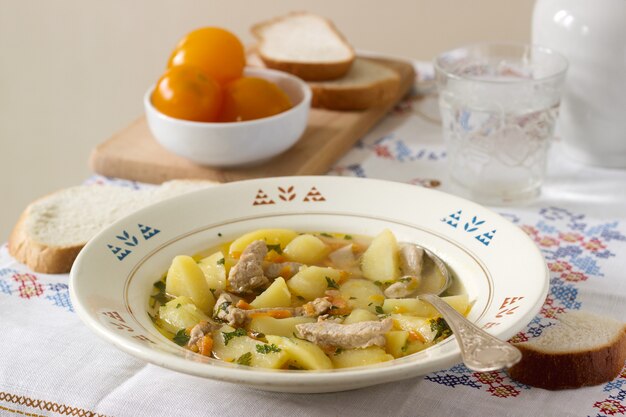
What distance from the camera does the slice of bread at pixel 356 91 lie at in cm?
280

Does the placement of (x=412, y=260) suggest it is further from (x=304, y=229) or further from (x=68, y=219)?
(x=68, y=219)

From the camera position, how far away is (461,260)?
5.52 ft

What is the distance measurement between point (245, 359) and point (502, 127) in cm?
116

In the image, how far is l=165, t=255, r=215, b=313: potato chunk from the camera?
156cm

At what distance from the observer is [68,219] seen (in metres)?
2.09

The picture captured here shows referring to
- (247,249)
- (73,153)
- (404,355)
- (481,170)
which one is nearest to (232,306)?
(247,249)

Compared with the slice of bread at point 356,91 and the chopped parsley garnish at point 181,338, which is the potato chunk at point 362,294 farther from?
the slice of bread at point 356,91

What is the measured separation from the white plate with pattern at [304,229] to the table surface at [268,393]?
11cm

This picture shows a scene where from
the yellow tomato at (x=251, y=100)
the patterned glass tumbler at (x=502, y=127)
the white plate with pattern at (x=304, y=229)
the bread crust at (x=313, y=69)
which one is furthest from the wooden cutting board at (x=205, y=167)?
the white plate with pattern at (x=304, y=229)

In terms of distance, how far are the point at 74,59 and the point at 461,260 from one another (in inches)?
171

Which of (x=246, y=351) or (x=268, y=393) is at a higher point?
(x=246, y=351)

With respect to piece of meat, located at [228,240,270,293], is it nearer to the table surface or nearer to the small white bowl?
the table surface

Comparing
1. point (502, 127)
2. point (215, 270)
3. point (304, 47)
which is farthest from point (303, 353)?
point (304, 47)

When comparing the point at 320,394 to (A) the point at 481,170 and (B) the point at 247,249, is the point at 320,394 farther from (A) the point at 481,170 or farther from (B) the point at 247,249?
(A) the point at 481,170
